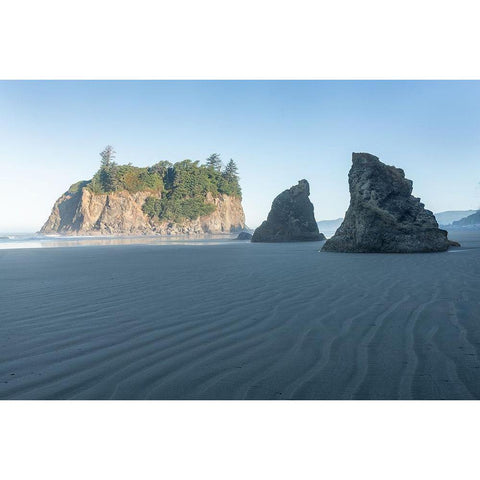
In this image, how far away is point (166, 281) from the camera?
7426 mm

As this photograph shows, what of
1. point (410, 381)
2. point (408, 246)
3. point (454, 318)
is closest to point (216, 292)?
point (454, 318)

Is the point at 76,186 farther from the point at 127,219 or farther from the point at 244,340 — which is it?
the point at 244,340

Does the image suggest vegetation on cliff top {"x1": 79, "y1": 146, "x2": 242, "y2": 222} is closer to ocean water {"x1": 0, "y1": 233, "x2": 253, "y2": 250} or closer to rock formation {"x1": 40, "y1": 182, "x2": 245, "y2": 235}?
rock formation {"x1": 40, "y1": 182, "x2": 245, "y2": 235}

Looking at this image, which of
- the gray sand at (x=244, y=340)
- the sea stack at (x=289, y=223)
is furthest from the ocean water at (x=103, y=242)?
the gray sand at (x=244, y=340)

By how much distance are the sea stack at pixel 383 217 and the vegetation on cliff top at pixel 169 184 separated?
246 feet

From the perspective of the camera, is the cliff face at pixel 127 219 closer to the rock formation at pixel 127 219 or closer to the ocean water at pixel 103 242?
the rock formation at pixel 127 219

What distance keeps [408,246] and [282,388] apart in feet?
39.1

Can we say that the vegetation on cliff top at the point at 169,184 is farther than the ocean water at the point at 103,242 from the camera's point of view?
Yes

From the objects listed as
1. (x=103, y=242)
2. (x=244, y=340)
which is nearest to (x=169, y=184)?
(x=103, y=242)

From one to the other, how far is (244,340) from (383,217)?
11433mm

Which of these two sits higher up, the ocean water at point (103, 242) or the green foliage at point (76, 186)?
the green foliage at point (76, 186)

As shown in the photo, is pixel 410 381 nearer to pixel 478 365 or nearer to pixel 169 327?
pixel 478 365

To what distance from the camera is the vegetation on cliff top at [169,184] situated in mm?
87625

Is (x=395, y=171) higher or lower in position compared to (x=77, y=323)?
higher
